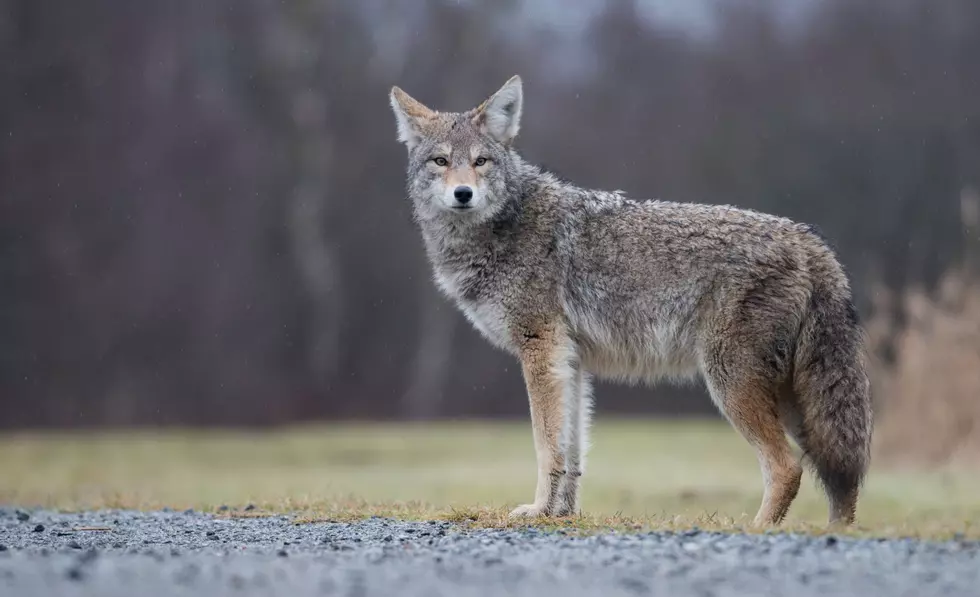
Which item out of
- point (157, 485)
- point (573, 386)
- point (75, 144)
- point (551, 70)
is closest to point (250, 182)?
point (75, 144)

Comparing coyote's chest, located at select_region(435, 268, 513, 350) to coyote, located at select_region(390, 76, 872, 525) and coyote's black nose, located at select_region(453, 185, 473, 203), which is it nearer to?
coyote, located at select_region(390, 76, 872, 525)

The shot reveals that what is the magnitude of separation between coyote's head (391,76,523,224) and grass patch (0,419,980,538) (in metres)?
1.73

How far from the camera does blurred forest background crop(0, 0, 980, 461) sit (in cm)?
2067

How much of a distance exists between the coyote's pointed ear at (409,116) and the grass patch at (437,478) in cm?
221

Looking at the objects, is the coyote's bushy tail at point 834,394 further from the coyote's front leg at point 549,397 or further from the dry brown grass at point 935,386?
the dry brown grass at point 935,386

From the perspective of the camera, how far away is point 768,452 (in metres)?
5.96

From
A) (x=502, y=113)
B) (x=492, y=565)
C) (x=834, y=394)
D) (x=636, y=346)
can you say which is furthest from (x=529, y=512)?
(x=502, y=113)

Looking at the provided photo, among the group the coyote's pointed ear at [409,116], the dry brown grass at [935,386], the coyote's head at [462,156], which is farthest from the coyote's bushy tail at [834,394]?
the dry brown grass at [935,386]

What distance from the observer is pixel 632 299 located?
255 inches

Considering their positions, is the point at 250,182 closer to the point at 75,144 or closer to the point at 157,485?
the point at 75,144

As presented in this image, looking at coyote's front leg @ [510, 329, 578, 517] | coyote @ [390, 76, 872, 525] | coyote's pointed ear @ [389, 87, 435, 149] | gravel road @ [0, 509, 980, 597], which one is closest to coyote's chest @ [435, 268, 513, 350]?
coyote @ [390, 76, 872, 525]

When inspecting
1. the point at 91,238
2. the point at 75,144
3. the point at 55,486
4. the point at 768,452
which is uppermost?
the point at 75,144

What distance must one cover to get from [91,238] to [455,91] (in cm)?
793

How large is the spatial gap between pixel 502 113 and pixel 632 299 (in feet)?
4.71
